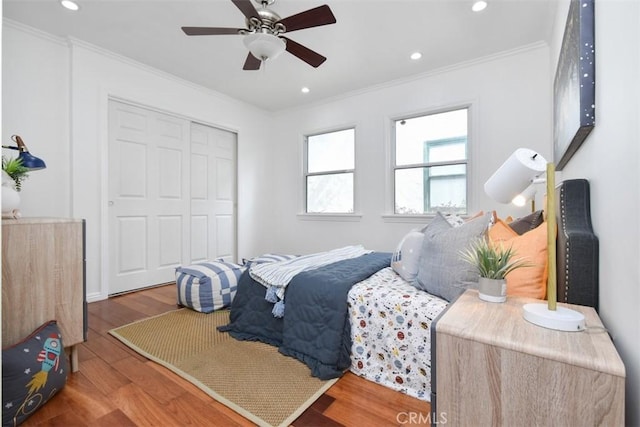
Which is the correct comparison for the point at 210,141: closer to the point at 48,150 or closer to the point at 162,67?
the point at 162,67

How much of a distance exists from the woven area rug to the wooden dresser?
52cm

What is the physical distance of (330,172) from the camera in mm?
4543

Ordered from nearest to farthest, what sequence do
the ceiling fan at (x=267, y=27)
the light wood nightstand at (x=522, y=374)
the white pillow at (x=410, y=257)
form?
the light wood nightstand at (x=522, y=374), the white pillow at (x=410, y=257), the ceiling fan at (x=267, y=27)

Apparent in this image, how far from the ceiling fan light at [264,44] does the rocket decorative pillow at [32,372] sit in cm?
209

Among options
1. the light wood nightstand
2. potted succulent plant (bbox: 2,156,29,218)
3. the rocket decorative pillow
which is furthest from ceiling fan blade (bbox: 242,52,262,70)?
the light wood nightstand

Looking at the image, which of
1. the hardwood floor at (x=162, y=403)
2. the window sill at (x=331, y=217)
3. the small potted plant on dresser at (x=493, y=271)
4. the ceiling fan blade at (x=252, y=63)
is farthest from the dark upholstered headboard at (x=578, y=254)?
the window sill at (x=331, y=217)

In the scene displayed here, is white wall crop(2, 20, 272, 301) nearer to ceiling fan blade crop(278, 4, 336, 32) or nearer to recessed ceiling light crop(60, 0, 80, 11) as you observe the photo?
recessed ceiling light crop(60, 0, 80, 11)

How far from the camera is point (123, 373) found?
1743 millimetres

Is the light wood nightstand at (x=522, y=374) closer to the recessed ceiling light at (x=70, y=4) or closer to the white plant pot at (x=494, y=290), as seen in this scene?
the white plant pot at (x=494, y=290)

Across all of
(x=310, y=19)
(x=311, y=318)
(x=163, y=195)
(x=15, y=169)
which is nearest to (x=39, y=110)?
(x=163, y=195)

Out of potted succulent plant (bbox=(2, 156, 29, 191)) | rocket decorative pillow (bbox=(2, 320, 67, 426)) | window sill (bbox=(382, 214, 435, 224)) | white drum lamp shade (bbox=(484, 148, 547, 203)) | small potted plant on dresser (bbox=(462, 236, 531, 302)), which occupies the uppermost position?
potted succulent plant (bbox=(2, 156, 29, 191))

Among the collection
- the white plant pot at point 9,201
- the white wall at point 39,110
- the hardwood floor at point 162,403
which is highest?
the white wall at point 39,110

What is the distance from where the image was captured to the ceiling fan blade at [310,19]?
190 centimetres

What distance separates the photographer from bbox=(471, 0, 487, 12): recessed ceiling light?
240cm
